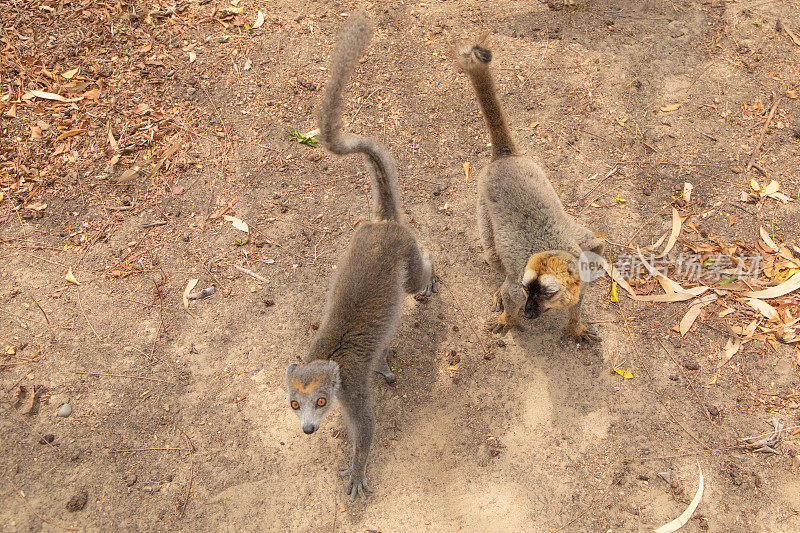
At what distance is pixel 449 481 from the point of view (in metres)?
5.43

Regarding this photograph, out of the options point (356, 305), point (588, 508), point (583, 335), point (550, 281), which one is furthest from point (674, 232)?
point (356, 305)

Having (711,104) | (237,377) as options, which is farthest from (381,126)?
(711,104)

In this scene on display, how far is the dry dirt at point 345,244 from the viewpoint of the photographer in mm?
5371

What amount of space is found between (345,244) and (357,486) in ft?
10.3

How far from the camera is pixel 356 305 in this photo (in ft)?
17.2

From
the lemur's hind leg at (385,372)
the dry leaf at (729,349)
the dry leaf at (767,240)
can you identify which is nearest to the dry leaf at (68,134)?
the lemur's hind leg at (385,372)

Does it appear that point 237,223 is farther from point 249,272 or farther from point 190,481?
point 190,481

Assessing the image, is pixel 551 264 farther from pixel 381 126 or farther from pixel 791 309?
pixel 381 126

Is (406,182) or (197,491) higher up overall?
(406,182)

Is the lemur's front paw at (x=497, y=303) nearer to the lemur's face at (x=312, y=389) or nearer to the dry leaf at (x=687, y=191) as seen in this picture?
the lemur's face at (x=312, y=389)

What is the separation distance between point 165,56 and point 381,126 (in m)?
3.82

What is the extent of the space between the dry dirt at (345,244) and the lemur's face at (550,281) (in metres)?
1.11

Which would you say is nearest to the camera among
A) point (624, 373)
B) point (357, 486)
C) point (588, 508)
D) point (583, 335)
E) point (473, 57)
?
point (588, 508)

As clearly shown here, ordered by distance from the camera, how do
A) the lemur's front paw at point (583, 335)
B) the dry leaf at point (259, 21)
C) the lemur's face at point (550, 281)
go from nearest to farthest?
1. the lemur's face at point (550, 281)
2. the lemur's front paw at point (583, 335)
3. the dry leaf at point (259, 21)
